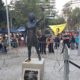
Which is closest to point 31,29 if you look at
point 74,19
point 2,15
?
point 2,15

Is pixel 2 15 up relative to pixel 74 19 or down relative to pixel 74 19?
up

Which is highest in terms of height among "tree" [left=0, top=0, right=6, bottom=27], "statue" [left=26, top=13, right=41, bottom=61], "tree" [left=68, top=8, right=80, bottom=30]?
"statue" [left=26, top=13, right=41, bottom=61]

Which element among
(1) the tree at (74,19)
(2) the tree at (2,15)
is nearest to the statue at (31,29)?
(2) the tree at (2,15)

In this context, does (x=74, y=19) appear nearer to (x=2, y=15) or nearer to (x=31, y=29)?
(x=2, y=15)

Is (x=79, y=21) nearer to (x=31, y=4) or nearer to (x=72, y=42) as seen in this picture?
(x=31, y=4)

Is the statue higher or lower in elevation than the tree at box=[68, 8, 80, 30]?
higher

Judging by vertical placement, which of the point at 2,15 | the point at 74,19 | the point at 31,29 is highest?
the point at 31,29

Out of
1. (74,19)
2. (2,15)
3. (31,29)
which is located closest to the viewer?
(31,29)

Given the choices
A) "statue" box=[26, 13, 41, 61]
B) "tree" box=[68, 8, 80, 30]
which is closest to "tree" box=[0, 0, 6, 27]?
"statue" box=[26, 13, 41, 61]

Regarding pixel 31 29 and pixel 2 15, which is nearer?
pixel 31 29

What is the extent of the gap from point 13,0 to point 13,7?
310 cm

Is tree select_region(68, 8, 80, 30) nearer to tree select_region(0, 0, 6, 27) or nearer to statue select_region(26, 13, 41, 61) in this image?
tree select_region(0, 0, 6, 27)

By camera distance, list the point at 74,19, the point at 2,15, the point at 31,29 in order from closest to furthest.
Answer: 1. the point at 31,29
2. the point at 2,15
3. the point at 74,19

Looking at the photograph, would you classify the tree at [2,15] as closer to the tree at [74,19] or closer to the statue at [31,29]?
the statue at [31,29]
